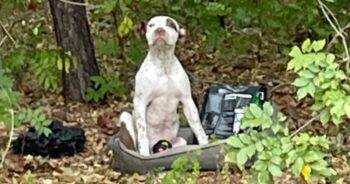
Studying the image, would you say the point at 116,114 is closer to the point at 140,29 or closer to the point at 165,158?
the point at 140,29

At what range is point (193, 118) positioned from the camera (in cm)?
563

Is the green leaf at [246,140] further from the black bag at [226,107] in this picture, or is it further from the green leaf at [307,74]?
the black bag at [226,107]

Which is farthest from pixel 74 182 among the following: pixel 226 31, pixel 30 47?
pixel 226 31

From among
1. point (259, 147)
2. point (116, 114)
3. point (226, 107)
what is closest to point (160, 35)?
point (226, 107)

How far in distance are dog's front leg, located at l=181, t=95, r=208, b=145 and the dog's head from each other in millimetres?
325

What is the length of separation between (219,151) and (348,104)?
153 cm

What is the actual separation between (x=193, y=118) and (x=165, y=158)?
0.35 m

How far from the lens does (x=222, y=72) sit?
24.9 ft

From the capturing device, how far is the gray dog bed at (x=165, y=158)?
5.34 m

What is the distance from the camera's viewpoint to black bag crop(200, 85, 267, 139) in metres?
5.84

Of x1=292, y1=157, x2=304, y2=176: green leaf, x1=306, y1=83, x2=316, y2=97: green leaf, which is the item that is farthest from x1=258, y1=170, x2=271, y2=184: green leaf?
x1=306, y1=83, x2=316, y2=97: green leaf

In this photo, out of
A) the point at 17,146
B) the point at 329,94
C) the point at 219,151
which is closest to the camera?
the point at 329,94

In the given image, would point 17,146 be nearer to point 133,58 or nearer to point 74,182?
point 74,182

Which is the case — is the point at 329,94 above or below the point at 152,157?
above
